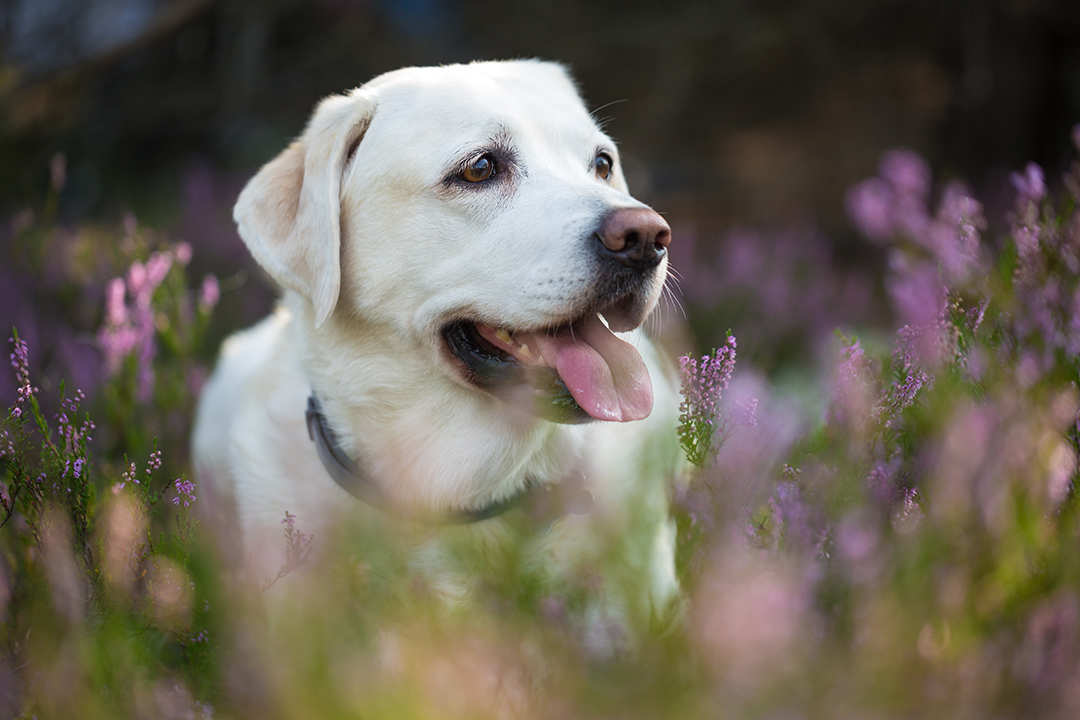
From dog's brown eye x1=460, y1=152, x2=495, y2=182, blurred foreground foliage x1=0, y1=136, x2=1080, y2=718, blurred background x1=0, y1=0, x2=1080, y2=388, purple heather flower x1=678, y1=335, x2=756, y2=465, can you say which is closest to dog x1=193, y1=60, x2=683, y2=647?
dog's brown eye x1=460, y1=152, x2=495, y2=182

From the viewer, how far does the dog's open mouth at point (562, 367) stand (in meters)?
2.12

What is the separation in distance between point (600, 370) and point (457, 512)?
Answer: 0.65 metres

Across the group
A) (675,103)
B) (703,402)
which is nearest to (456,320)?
(703,402)

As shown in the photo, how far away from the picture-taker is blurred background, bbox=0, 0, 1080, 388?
18.8 ft

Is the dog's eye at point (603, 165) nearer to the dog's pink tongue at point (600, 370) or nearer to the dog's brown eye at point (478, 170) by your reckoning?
the dog's brown eye at point (478, 170)

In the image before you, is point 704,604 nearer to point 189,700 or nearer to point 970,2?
point 189,700

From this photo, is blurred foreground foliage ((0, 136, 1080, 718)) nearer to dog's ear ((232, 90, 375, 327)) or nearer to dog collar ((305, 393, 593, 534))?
dog collar ((305, 393, 593, 534))

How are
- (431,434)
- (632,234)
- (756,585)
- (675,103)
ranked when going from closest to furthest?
1. (756,585)
2. (632,234)
3. (431,434)
4. (675,103)

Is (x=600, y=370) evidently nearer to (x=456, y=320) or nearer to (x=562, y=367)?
(x=562, y=367)

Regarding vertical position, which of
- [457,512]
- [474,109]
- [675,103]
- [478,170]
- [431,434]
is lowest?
[675,103]

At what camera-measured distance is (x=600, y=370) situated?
85.4 inches

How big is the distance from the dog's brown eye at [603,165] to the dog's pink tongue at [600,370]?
0.67 metres

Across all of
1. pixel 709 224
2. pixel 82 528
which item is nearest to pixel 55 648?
pixel 82 528

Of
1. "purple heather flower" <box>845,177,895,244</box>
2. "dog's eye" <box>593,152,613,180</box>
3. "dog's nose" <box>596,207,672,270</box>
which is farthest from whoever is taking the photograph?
"purple heather flower" <box>845,177,895,244</box>
